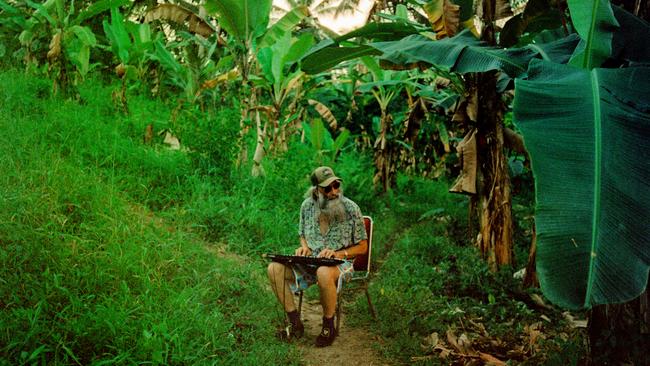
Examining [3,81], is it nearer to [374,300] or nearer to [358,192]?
[358,192]

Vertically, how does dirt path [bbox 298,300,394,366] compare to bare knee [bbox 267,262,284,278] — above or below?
below

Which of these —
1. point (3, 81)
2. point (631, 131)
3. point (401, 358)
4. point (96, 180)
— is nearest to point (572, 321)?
point (401, 358)

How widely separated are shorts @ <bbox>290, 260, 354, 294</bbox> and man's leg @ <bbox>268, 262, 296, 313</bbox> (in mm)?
96

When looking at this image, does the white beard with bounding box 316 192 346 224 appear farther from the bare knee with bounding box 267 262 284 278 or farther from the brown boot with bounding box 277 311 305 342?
the brown boot with bounding box 277 311 305 342

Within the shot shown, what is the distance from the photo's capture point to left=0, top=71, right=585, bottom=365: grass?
3.11m

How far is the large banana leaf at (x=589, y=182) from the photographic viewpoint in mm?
1838

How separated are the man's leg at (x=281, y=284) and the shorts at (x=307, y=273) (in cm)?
10

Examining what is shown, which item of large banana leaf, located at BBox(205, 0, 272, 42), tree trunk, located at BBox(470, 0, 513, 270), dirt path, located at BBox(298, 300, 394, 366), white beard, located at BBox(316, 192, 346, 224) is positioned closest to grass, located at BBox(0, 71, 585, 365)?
dirt path, located at BBox(298, 300, 394, 366)

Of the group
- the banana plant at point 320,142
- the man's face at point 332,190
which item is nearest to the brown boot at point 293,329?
the man's face at point 332,190

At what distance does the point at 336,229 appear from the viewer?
4160 mm

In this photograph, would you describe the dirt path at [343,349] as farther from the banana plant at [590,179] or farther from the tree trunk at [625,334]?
the banana plant at [590,179]

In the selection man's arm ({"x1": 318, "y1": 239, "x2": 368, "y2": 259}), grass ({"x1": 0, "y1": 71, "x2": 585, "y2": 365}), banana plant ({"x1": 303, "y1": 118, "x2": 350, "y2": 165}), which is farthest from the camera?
banana plant ({"x1": 303, "y1": 118, "x2": 350, "y2": 165})

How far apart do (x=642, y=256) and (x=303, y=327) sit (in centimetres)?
264

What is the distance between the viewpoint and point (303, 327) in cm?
404
